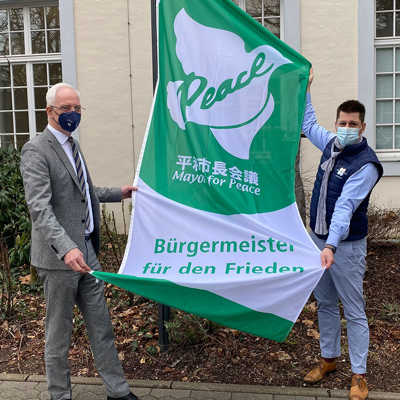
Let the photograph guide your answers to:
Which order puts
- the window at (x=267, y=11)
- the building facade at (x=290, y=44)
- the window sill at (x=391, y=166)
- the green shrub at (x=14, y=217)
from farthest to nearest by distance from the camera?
the window at (x=267, y=11)
the window sill at (x=391, y=166)
the building facade at (x=290, y=44)
the green shrub at (x=14, y=217)

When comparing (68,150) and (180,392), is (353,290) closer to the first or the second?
(180,392)

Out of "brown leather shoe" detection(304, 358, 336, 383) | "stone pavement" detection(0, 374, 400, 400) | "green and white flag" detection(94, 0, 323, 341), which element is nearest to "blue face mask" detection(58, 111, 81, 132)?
"green and white flag" detection(94, 0, 323, 341)

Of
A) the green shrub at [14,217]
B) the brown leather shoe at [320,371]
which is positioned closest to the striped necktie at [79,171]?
the brown leather shoe at [320,371]

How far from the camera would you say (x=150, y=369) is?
4324 millimetres

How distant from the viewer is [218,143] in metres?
3.91

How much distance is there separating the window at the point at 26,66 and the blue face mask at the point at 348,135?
277 inches

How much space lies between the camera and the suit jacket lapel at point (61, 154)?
11.2 feet

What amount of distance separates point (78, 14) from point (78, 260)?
630cm

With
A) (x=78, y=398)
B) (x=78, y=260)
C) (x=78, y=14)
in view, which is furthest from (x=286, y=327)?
(x=78, y=14)

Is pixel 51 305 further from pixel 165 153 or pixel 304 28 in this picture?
pixel 304 28

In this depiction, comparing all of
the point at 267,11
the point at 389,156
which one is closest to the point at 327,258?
the point at 389,156

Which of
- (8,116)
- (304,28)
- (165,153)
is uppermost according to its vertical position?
(304,28)

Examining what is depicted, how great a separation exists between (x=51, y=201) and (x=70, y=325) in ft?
2.80

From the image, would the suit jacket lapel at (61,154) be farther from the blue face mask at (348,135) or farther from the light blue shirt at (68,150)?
the blue face mask at (348,135)
